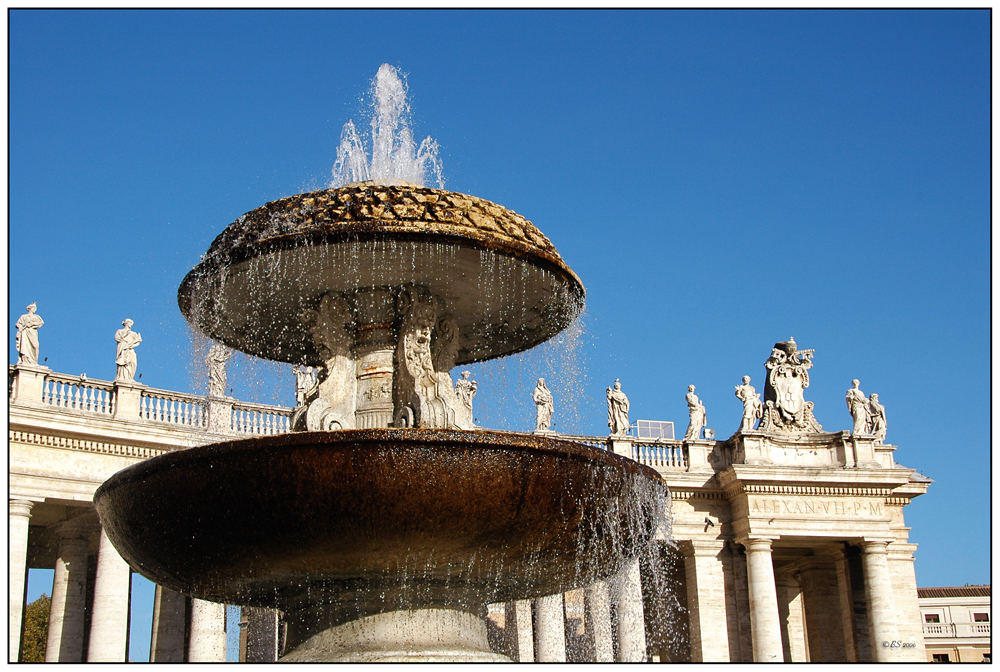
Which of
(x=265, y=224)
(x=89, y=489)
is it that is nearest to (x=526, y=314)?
(x=265, y=224)

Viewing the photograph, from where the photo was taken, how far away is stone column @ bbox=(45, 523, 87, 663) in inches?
931

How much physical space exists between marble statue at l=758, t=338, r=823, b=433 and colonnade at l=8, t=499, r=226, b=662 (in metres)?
15.3

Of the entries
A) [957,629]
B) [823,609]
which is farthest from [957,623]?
[823,609]

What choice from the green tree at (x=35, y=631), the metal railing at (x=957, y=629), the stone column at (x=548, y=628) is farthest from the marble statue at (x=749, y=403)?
the metal railing at (x=957, y=629)

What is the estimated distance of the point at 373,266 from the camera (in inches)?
381

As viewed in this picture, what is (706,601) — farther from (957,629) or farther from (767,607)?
(957,629)

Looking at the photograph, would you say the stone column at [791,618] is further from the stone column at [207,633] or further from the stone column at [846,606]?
the stone column at [207,633]

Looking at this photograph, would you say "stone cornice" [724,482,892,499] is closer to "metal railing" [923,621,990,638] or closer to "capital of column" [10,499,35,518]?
"capital of column" [10,499,35,518]

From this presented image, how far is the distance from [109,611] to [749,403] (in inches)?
659

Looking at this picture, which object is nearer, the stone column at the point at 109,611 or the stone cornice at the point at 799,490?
the stone column at the point at 109,611

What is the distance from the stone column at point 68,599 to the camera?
23641mm

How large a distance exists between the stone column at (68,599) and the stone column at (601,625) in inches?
441

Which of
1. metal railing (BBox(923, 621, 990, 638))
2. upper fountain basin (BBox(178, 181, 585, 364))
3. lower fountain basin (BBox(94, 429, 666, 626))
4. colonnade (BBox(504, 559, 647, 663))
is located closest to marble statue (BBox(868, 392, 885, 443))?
colonnade (BBox(504, 559, 647, 663))

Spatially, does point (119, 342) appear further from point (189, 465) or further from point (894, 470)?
point (894, 470)
